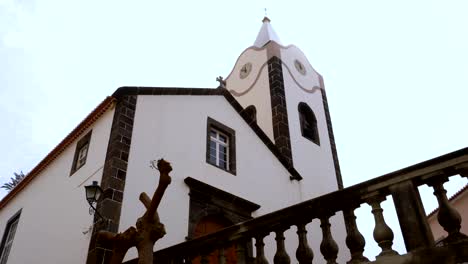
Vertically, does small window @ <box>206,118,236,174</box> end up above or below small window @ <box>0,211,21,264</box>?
above

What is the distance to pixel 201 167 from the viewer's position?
30.8 feet

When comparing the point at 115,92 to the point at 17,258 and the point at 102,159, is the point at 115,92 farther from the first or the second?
the point at 17,258

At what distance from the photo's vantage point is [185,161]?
30.0ft

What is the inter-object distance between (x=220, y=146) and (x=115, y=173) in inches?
128

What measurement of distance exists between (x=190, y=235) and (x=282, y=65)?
903cm

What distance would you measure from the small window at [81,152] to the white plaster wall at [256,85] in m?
5.90

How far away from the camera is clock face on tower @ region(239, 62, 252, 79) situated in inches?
656

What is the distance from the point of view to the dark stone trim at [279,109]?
12938 millimetres

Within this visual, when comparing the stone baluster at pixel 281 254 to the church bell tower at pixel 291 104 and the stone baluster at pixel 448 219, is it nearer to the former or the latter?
the stone baluster at pixel 448 219

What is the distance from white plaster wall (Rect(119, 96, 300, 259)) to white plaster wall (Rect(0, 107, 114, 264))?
72 centimetres

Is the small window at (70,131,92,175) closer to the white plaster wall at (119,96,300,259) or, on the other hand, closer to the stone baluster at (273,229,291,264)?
the white plaster wall at (119,96,300,259)

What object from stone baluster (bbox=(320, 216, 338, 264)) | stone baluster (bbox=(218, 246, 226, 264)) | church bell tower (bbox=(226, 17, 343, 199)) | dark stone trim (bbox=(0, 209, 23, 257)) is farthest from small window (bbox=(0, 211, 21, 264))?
stone baluster (bbox=(320, 216, 338, 264))

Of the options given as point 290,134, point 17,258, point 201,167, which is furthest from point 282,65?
point 17,258

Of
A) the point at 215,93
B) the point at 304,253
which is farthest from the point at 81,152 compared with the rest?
the point at 304,253
